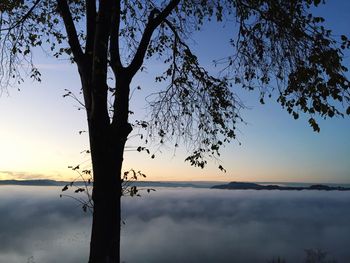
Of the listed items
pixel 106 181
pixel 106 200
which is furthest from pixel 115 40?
pixel 106 200

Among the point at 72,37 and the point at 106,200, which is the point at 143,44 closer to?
the point at 72,37

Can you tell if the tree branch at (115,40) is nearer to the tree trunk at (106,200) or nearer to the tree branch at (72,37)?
the tree branch at (72,37)

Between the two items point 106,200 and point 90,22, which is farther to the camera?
point 90,22

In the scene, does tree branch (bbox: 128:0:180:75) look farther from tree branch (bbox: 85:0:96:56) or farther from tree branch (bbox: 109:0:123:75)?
tree branch (bbox: 85:0:96:56)

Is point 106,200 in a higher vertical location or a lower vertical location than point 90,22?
lower

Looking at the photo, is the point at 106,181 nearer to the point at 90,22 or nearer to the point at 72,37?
the point at 72,37

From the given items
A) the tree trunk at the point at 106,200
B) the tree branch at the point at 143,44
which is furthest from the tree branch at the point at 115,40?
the tree trunk at the point at 106,200

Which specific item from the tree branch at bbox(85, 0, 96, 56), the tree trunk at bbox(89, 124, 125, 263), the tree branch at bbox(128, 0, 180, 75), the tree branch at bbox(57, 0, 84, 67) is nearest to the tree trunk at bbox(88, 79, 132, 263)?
the tree trunk at bbox(89, 124, 125, 263)

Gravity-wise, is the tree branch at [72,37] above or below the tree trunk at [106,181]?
above

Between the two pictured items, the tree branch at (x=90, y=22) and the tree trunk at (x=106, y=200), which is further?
the tree branch at (x=90, y=22)

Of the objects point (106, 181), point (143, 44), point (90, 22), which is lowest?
point (106, 181)

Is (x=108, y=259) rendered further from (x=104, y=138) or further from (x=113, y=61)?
(x=113, y=61)

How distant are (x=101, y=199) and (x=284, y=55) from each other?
537 cm

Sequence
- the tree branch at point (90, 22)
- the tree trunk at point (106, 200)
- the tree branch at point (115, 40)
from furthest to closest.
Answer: the tree branch at point (90, 22)
the tree branch at point (115, 40)
the tree trunk at point (106, 200)
